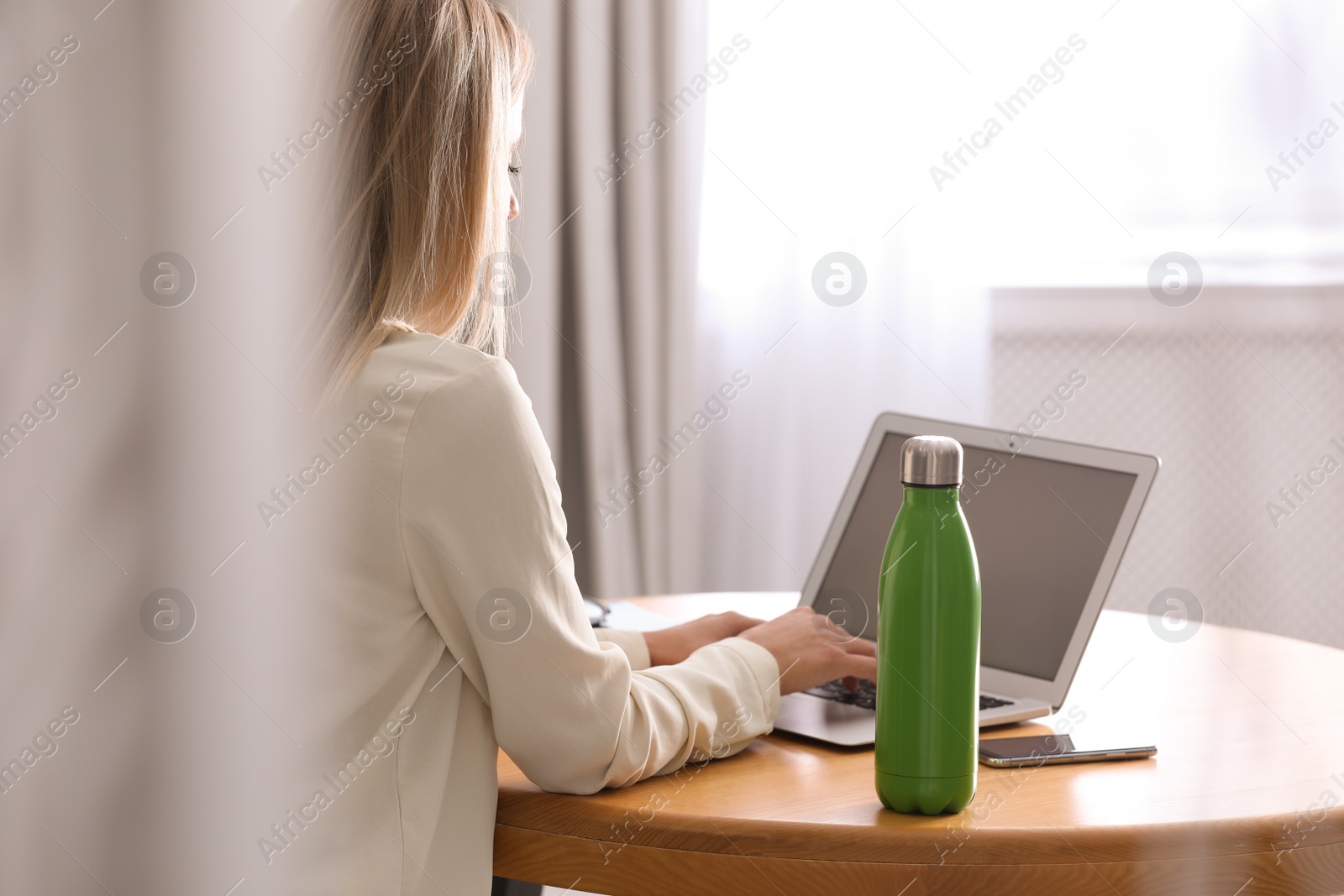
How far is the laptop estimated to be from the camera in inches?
34.6

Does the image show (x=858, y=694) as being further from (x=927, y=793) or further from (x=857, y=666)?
(x=927, y=793)

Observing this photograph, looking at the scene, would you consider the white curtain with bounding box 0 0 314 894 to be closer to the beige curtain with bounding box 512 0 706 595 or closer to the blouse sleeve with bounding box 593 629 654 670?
the blouse sleeve with bounding box 593 629 654 670

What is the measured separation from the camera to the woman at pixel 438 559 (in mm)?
661

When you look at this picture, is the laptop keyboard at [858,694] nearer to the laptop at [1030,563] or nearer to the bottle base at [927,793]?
the laptop at [1030,563]

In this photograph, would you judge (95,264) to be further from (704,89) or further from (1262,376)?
(704,89)

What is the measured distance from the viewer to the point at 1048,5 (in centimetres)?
207

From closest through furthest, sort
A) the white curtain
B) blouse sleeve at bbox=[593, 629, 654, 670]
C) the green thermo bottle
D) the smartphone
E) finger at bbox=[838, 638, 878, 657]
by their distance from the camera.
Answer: the white curtain → the green thermo bottle → the smartphone → finger at bbox=[838, 638, 878, 657] → blouse sleeve at bbox=[593, 629, 654, 670]

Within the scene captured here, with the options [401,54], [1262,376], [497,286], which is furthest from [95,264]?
[1262,376]

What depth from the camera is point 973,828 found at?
24.5 inches

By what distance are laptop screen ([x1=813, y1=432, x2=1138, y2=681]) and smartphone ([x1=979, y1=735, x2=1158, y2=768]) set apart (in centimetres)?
10

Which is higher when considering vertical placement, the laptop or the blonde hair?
the blonde hair

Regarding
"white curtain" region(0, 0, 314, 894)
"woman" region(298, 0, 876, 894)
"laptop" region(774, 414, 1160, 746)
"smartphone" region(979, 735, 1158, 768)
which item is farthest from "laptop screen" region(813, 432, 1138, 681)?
"white curtain" region(0, 0, 314, 894)

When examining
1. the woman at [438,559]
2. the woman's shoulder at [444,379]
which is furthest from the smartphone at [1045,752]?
the woman's shoulder at [444,379]

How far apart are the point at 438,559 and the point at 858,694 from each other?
43 cm
